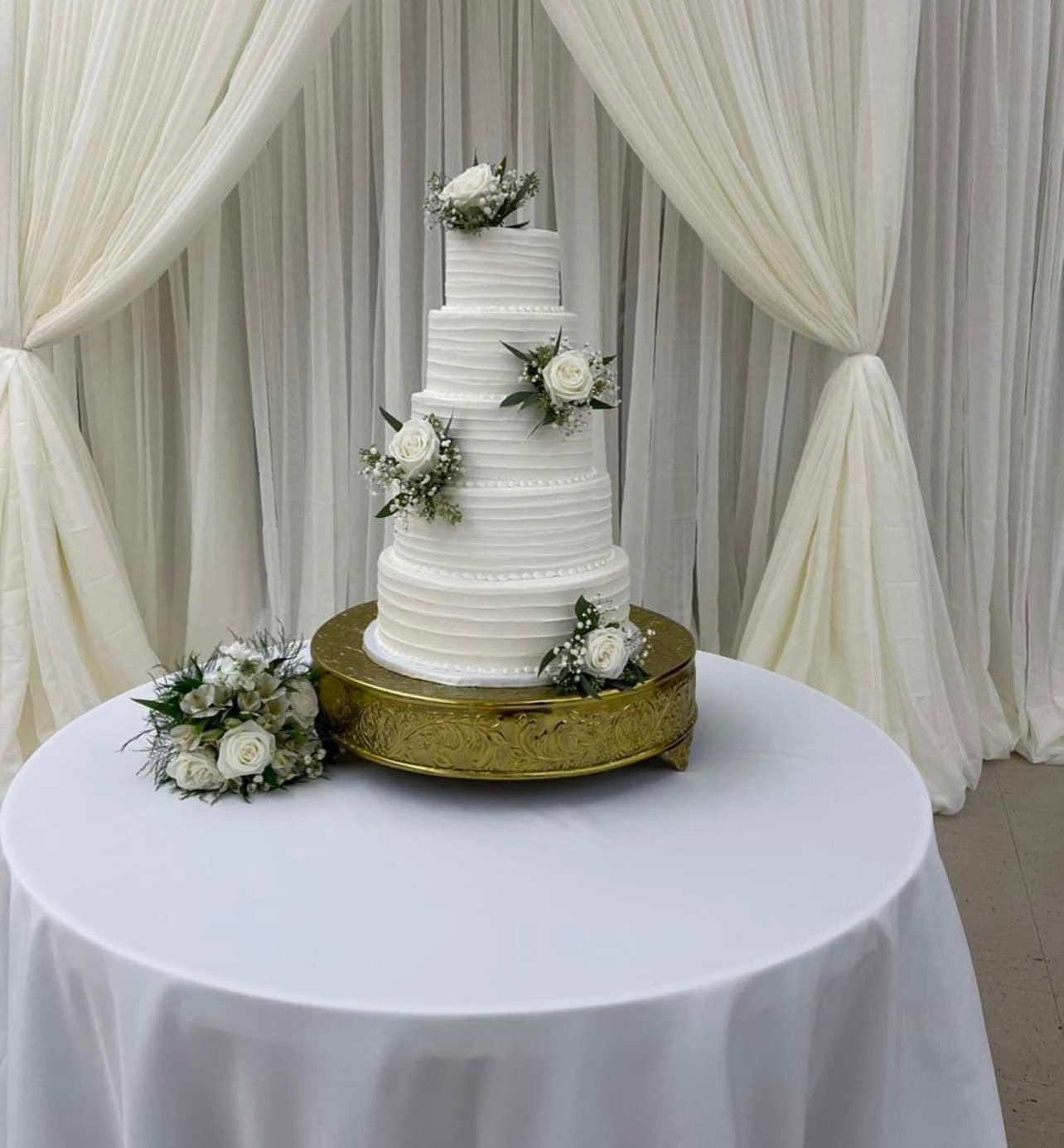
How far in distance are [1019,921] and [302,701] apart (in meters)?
1.73

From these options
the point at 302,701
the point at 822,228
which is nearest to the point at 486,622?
the point at 302,701

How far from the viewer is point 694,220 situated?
110 inches

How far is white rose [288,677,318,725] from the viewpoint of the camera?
5.16 ft

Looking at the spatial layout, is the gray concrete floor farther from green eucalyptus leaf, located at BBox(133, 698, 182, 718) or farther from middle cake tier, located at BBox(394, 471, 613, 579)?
green eucalyptus leaf, located at BBox(133, 698, 182, 718)

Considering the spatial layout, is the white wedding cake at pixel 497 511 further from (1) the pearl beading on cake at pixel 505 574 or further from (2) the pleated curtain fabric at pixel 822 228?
(2) the pleated curtain fabric at pixel 822 228

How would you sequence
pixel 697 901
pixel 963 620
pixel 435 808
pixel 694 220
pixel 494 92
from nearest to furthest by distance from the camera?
pixel 697 901, pixel 435 808, pixel 694 220, pixel 494 92, pixel 963 620

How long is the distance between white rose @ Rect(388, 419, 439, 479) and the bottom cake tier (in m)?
0.16

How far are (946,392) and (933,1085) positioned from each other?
2176 millimetres

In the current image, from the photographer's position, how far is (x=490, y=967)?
1.13 m

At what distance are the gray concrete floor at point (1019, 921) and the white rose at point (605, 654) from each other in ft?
3.54

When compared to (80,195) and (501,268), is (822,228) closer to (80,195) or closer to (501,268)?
(501,268)

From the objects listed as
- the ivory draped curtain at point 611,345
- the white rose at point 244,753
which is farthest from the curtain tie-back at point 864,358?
the white rose at point 244,753

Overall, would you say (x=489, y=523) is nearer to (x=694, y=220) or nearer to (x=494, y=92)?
(x=694, y=220)

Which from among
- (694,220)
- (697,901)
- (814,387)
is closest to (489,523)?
(697,901)
